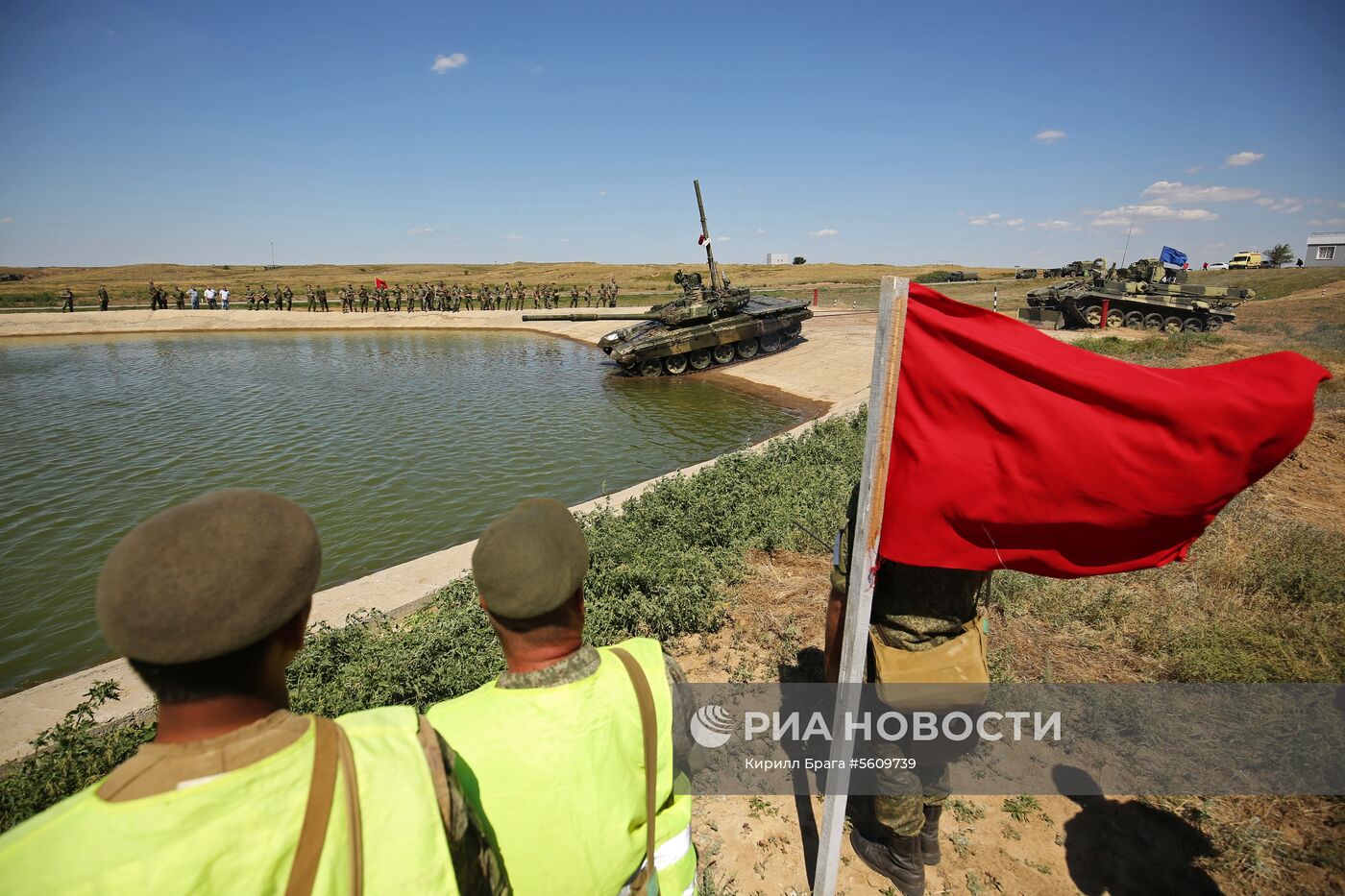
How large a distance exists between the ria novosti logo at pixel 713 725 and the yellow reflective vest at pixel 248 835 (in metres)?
3.00

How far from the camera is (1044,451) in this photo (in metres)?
2.42

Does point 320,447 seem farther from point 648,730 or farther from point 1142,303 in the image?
point 1142,303

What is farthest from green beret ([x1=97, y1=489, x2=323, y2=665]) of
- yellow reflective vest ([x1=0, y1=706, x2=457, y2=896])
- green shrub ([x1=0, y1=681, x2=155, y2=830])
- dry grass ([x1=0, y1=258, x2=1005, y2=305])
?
dry grass ([x1=0, y1=258, x2=1005, y2=305])

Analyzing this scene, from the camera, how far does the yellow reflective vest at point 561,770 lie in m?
1.62

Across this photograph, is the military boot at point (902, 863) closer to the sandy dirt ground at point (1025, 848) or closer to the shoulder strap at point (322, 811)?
the sandy dirt ground at point (1025, 848)

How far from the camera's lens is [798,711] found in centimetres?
432

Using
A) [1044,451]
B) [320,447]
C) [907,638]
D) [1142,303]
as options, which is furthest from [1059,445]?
[1142,303]

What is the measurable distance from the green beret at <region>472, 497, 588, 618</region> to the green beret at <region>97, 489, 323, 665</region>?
504 mm

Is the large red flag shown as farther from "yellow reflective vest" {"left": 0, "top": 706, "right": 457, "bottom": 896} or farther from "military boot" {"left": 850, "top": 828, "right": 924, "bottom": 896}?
"yellow reflective vest" {"left": 0, "top": 706, "right": 457, "bottom": 896}

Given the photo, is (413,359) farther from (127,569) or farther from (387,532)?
(127,569)

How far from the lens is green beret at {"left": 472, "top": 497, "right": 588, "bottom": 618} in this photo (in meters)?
1.63

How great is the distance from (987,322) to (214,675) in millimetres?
2715

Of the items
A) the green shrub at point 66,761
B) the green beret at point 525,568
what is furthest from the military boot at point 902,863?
the green shrub at point 66,761

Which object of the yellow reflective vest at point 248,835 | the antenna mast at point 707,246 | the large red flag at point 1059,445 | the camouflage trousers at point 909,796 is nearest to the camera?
the yellow reflective vest at point 248,835
